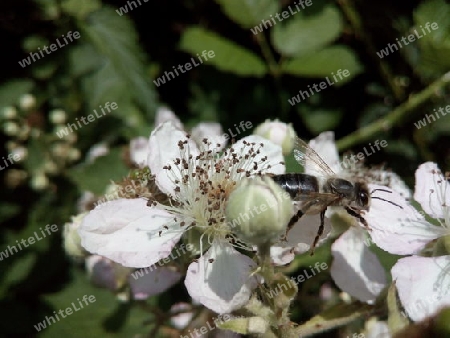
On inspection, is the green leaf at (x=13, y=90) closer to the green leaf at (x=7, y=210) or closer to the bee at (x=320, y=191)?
the green leaf at (x=7, y=210)

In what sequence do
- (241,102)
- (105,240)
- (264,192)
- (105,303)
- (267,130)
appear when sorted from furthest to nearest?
(241,102)
(105,303)
(267,130)
(105,240)
(264,192)

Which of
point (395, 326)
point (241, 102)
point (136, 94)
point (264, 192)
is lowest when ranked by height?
point (395, 326)

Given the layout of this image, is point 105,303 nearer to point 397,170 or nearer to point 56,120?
point 56,120

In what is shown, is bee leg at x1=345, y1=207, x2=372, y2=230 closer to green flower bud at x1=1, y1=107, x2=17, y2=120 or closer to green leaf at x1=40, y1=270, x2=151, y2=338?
green leaf at x1=40, y1=270, x2=151, y2=338

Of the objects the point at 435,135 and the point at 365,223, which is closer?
the point at 365,223

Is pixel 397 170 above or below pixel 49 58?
below

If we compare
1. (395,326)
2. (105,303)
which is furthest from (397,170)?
(105,303)

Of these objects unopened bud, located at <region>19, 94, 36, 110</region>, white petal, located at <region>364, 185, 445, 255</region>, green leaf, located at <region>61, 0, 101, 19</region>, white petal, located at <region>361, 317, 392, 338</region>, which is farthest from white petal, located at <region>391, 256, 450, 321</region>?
unopened bud, located at <region>19, 94, 36, 110</region>
